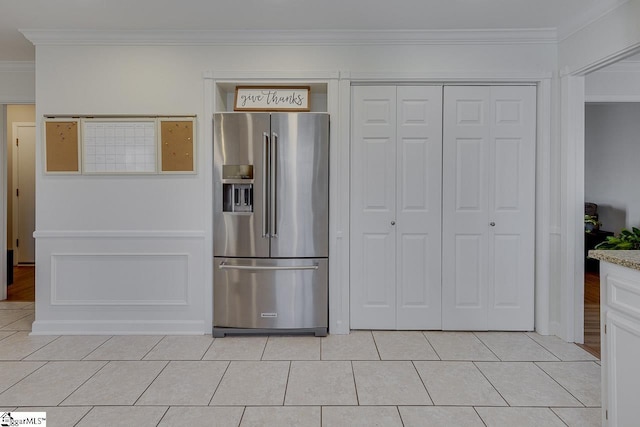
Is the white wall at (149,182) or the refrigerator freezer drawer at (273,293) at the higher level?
the white wall at (149,182)

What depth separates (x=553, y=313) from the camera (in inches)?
132

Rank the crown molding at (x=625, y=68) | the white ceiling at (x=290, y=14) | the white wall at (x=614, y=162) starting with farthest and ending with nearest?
the white wall at (x=614, y=162) → the crown molding at (x=625, y=68) → the white ceiling at (x=290, y=14)

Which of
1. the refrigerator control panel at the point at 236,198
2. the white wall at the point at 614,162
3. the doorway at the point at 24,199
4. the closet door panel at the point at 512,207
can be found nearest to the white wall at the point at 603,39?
the closet door panel at the point at 512,207

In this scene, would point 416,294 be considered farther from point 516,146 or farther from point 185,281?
point 185,281

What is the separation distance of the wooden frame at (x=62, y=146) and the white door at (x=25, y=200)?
363cm

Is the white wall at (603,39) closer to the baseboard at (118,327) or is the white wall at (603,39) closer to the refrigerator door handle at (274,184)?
the refrigerator door handle at (274,184)

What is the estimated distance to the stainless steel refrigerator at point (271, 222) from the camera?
3.25 metres

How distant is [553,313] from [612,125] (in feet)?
14.7

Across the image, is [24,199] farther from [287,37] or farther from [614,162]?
[614,162]

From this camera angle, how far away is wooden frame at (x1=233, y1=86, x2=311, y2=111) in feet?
11.1

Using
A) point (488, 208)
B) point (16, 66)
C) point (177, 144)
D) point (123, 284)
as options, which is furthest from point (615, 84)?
point (16, 66)

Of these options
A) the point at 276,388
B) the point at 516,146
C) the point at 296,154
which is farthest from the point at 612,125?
the point at 276,388

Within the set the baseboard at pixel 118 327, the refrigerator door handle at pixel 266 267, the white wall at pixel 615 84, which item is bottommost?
the baseboard at pixel 118 327

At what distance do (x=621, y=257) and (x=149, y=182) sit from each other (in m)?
3.23
